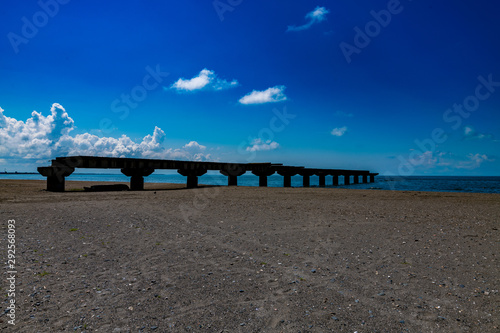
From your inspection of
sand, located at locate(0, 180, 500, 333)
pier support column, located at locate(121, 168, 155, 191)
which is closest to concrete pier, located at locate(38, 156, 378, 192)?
pier support column, located at locate(121, 168, 155, 191)

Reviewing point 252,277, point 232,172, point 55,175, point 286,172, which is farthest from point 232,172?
point 252,277

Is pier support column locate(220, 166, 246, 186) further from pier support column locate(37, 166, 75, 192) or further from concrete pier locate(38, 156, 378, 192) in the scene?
pier support column locate(37, 166, 75, 192)

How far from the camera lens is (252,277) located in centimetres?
531

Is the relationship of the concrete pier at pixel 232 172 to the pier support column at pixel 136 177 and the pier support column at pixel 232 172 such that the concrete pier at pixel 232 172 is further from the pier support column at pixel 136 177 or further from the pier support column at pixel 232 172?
the pier support column at pixel 136 177

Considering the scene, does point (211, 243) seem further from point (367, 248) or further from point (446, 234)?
point (446, 234)

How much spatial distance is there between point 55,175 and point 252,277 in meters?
23.5

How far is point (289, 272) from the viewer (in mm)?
5590

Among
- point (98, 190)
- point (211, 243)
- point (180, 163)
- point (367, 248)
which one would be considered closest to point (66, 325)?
point (211, 243)

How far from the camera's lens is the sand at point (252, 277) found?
12.5 ft

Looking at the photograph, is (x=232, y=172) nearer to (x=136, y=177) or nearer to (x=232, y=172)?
(x=232, y=172)

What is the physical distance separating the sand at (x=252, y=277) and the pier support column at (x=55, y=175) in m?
14.6

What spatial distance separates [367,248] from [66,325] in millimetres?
6497

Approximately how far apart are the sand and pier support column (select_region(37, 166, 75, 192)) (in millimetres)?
14557

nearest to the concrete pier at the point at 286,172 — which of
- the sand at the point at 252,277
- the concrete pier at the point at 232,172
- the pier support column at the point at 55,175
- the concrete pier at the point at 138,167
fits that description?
the concrete pier at the point at 138,167
